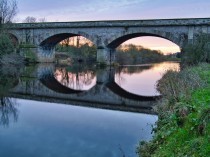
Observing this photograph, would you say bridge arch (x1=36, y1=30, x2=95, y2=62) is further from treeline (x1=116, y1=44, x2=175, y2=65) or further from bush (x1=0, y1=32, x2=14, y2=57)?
treeline (x1=116, y1=44, x2=175, y2=65)

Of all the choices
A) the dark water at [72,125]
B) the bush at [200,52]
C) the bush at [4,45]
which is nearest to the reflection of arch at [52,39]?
the bush at [4,45]

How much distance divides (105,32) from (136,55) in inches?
1692

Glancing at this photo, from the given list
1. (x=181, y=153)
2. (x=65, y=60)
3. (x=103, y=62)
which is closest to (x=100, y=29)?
(x=103, y=62)

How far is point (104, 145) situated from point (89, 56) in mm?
54778

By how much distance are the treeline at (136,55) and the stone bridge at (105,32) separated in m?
22.1

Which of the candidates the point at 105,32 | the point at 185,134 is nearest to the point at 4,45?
the point at 105,32

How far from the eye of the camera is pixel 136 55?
84.2 meters

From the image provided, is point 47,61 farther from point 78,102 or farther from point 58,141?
point 58,141

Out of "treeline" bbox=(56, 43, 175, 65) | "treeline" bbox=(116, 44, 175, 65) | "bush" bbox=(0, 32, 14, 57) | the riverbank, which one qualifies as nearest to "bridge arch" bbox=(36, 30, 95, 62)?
"bush" bbox=(0, 32, 14, 57)

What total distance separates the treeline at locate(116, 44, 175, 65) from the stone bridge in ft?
72.5

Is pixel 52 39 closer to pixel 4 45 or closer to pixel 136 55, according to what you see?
pixel 4 45

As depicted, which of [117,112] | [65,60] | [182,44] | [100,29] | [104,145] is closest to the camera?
[104,145]

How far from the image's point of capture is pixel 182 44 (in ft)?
122

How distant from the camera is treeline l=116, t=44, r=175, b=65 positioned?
7331cm
